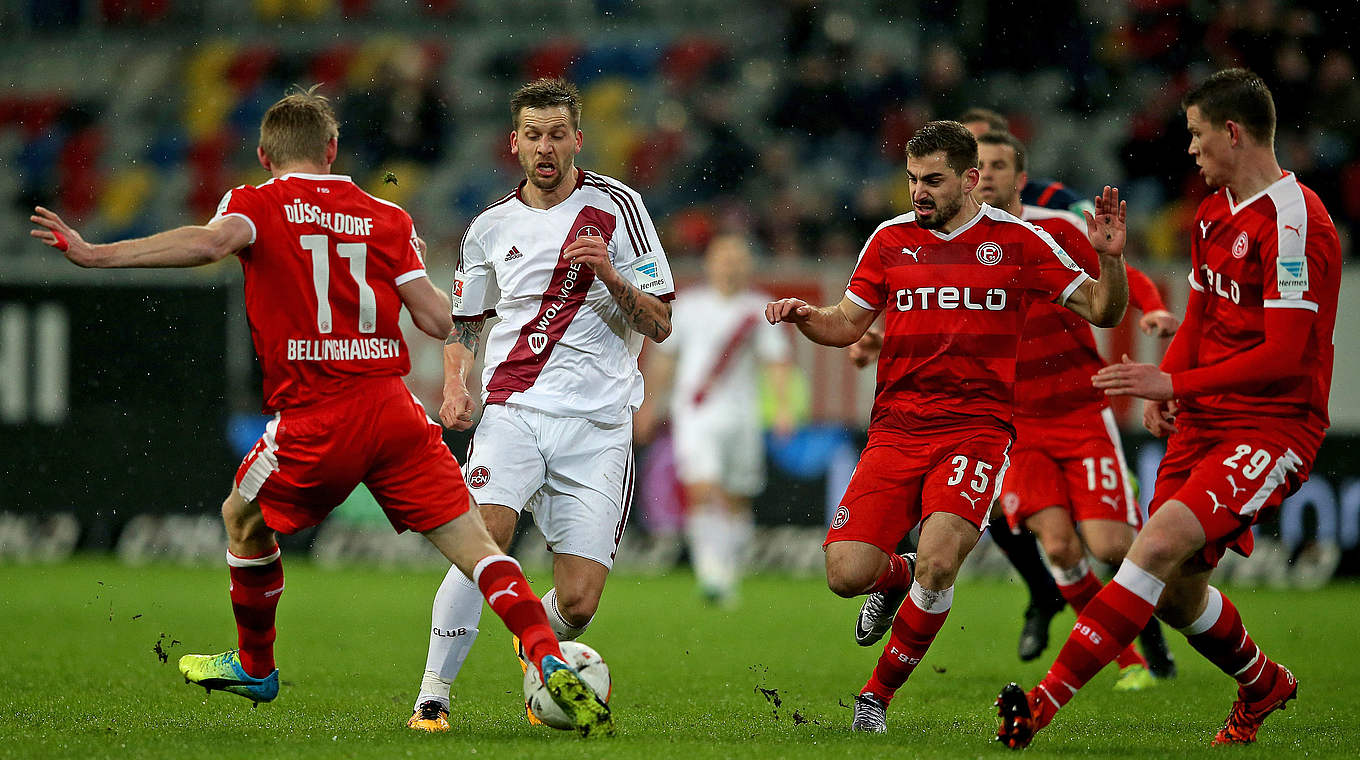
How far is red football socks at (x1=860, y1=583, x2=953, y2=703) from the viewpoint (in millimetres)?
5727

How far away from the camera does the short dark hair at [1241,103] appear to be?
537cm

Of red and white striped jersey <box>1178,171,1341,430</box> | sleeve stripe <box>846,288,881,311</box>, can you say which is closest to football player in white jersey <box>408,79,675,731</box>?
sleeve stripe <box>846,288,881,311</box>

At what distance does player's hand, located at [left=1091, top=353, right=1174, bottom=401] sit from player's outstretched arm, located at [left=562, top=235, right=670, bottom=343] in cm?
178

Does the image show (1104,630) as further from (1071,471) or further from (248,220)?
(248,220)

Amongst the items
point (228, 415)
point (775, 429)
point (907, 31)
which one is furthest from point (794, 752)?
point (907, 31)

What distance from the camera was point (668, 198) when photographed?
17719 millimetres

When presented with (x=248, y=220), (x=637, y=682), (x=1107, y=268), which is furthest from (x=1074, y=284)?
(x=248, y=220)

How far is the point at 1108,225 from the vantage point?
554cm

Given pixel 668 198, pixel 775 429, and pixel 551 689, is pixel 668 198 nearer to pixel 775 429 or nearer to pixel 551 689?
pixel 775 429

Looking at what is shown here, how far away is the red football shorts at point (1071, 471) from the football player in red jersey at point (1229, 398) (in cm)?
139

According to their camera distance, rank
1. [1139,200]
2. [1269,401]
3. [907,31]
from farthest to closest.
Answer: [907,31], [1139,200], [1269,401]

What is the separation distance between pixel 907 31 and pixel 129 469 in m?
10.9

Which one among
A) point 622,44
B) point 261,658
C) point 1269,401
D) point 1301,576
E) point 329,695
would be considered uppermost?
point 622,44

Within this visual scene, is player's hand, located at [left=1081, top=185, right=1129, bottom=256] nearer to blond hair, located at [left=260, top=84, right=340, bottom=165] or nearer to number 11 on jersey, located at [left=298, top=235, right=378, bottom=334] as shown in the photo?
number 11 on jersey, located at [left=298, top=235, right=378, bottom=334]
